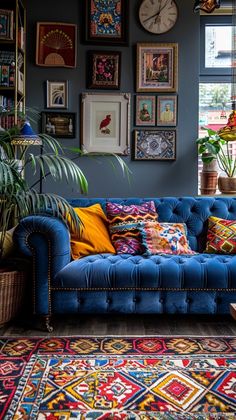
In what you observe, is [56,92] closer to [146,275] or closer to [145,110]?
[145,110]

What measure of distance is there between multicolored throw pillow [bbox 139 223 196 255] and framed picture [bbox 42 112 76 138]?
1.43 meters

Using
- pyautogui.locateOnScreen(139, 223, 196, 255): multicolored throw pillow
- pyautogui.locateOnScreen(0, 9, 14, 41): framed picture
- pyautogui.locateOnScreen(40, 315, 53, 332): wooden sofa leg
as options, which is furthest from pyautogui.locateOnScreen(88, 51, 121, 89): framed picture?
pyautogui.locateOnScreen(40, 315, 53, 332): wooden sofa leg

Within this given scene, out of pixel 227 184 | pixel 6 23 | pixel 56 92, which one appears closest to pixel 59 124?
pixel 56 92

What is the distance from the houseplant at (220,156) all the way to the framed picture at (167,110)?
0.34 metres

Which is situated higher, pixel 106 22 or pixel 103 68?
pixel 106 22

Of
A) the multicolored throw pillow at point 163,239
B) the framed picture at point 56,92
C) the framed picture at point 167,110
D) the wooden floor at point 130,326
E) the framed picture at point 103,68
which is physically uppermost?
the framed picture at point 103,68

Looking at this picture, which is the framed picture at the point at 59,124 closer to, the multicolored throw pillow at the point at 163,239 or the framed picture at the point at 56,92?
the framed picture at the point at 56,92

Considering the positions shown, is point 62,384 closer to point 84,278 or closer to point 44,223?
point 84,278

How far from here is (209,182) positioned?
173 inches

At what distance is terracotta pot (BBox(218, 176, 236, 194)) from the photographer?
4323 mm

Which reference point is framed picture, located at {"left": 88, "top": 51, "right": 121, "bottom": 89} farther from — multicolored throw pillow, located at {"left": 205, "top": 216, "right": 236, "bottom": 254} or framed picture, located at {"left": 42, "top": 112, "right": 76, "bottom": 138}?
multicolored throw pillow, located at {"left": 205, "top": 216, "right": 236, "bottom": 254}

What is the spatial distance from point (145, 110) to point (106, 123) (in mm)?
383

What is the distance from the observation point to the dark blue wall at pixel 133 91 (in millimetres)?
4402

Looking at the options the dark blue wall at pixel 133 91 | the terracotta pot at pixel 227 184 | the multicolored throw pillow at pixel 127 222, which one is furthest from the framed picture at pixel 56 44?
the terracotta pot at pixel 227 184
